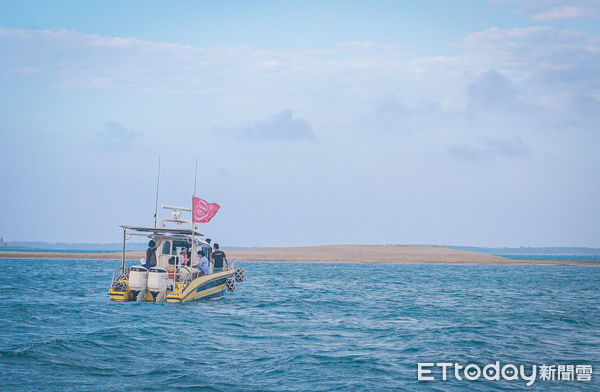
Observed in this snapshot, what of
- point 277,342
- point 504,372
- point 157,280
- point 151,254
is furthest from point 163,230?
point 504,372

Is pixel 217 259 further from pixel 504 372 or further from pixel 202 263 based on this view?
pixel 504 372

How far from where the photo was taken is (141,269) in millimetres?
23781

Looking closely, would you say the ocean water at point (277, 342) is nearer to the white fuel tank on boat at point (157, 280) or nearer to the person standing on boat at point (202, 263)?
the white fuel tank on boat at point (157, 280)

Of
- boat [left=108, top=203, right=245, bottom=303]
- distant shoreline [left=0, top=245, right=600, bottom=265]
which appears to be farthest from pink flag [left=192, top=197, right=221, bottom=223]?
distant shoreline [left=0, top=245, right=600, bottom=265]

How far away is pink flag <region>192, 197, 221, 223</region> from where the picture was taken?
25375mm

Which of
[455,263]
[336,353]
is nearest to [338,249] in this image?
[455,263]

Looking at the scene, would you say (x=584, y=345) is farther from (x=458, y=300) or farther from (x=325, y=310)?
(x=458, y=300)

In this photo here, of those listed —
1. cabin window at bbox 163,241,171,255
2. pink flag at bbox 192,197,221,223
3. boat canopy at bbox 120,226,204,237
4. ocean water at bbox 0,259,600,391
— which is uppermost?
pink flag at bbox 192,197,221,223

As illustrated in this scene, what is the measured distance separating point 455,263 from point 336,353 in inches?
3340

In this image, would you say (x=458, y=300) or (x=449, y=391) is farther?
(x=458, y=300)

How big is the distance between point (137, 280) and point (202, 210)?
14.6ft

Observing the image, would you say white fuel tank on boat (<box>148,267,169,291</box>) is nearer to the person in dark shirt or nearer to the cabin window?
the cabin window

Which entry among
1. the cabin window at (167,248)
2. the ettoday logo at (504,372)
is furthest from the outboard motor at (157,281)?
the ettoday logo at (504,372)

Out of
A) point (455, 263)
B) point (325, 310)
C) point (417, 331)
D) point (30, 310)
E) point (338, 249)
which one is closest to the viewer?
point (417, 331)
